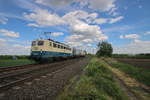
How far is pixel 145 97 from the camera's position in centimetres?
648

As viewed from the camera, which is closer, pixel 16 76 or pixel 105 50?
pixel 16 76

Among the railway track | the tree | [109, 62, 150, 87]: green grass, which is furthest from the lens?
the tree

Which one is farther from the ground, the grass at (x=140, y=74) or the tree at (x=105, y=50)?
the tree at (x=105, y=50)

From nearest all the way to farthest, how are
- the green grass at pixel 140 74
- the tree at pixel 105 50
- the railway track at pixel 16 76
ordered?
the railway track at pixel 16 76, the green grass at pixel 140 74, the tree at pixel 105 50

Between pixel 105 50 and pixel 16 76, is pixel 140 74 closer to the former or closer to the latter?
pixel 16 76

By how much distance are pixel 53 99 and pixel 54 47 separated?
1625 centimetres

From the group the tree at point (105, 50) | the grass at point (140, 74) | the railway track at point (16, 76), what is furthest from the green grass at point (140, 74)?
the tree at point (105, 50)

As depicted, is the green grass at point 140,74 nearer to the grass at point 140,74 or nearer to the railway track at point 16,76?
Result: the grass at point 140,74

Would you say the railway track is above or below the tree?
below

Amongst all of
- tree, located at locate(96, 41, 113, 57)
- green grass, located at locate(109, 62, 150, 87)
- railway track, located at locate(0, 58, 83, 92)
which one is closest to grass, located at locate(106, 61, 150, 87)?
green grass, located at locate(109, 62, 150, 87)

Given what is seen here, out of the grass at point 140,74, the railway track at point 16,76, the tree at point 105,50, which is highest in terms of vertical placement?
the tree at point 105,50

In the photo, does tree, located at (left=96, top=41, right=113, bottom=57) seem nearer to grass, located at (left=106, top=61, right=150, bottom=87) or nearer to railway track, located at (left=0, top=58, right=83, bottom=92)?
grass, located at (left=106, top=61, right=150, bottom=87)

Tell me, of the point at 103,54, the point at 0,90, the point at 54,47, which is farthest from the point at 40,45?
the point at 103,54

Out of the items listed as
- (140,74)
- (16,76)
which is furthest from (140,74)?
(16,76)
